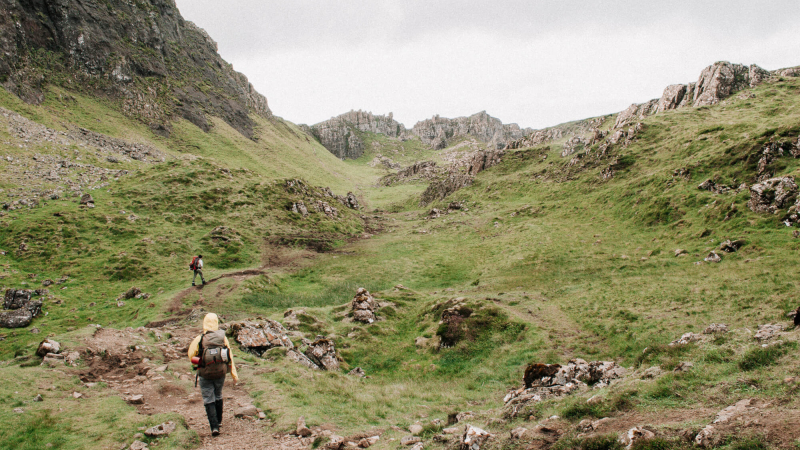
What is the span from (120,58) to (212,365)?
111 metres

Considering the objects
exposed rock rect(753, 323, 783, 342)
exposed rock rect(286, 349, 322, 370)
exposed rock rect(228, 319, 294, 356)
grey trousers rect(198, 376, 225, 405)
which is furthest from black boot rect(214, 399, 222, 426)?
exposed rock rect(753, 323, 783, 342)

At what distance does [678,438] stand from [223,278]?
1304 inches

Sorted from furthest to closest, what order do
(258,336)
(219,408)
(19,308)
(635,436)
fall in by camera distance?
1. (19,308)
2. (258,336)
3. (219,408)
4. (635,436)

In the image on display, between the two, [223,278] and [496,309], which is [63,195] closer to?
[223,278]

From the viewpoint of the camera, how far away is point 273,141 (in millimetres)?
122312

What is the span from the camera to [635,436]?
575 cm

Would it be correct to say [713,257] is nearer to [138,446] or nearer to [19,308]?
[138,446]

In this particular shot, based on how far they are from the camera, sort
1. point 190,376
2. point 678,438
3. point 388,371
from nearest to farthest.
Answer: point 678,438
point 190,376
point 388,371

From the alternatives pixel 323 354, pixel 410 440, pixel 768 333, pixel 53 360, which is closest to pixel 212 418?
pixel 410 440

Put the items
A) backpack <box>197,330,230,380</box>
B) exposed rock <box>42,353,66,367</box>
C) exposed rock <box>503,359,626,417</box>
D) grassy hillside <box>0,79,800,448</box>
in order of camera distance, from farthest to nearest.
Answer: exposed rock <box>42,353,66,367</box>
exposed rock <box>503,359,626,417</box>
grassy hillside <box>0,79,800,448</box>
backpack <box>197,330,230,380</box>

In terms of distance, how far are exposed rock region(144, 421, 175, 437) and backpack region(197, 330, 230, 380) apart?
1.54m

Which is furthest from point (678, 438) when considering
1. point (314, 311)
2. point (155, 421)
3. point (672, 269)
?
point (672, 269)

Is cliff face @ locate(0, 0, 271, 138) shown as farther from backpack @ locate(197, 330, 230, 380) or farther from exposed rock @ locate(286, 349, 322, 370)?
backpack @ locate(197, 330, 230, 380)

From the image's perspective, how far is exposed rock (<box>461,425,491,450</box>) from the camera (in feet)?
24.2
